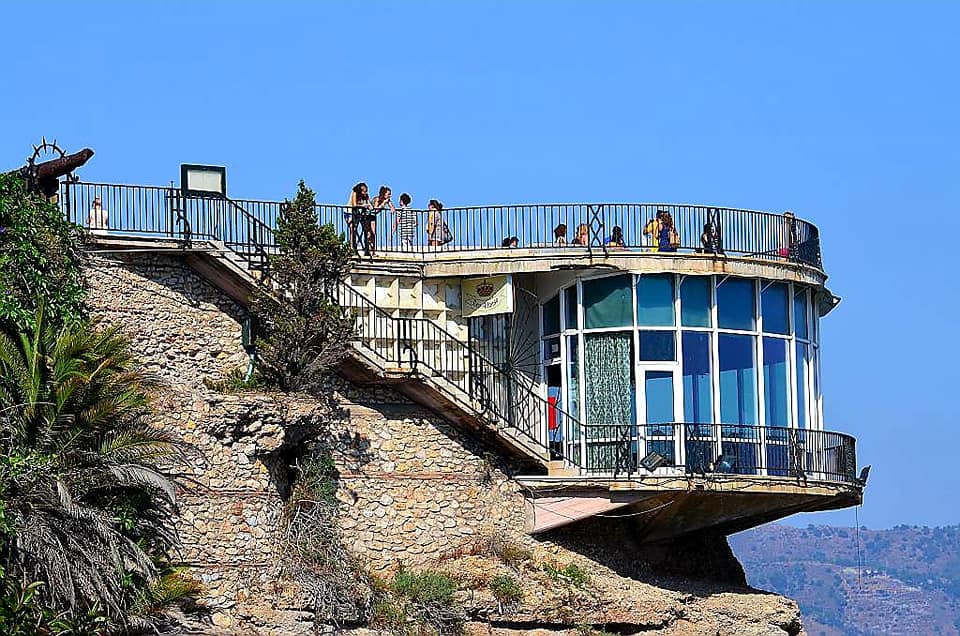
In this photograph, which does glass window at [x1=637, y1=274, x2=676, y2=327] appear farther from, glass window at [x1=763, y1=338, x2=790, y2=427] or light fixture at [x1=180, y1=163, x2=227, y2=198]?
light fixture at [x1=180, y1=163, x2=227, y2=198]

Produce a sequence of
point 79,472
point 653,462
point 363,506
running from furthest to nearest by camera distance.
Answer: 1. point 653,462
2. point 363,506
3. point 79,472

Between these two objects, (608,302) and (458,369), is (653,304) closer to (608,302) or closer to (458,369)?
(608,302)

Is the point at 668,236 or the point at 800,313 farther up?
the point at 668,236

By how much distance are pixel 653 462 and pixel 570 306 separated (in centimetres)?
394

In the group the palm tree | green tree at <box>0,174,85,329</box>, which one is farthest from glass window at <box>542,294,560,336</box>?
green tree at <box>0,174,85,329</box>

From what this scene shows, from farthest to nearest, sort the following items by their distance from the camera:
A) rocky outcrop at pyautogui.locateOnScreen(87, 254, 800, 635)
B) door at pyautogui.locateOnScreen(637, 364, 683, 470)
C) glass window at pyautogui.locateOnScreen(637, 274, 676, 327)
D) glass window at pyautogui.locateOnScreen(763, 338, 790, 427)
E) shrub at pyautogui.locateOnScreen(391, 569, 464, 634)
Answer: glass window at pyautogui.locateOnScreen(763, 338, 790, 427), glass window at pyautogui.locateOnScreen(637, 274, 676, 327), door at pyautogui.locateOnScreen(637, 364, 683, 470), shrub at pyautogui.locateOnScreen(391, 569, 464, 634), rocky outcrop at pyautogui.locateOnScreen(87, 254, 800, 635)

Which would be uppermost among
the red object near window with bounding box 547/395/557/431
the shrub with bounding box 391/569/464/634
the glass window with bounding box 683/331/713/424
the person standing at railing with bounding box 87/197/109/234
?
the person standing at railing with bounding box 87/197/109/234

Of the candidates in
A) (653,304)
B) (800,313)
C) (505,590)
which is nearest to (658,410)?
(653,304)

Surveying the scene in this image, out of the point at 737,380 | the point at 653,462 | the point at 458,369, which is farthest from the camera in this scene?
the point at 458,369

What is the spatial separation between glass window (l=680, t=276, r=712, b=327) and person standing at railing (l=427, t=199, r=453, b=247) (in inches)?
201

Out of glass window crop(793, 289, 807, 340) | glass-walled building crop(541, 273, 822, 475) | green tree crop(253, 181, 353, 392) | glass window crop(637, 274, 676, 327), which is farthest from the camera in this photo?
glass window crop(793, 289, 807, 340)

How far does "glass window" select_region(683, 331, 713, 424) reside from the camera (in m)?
37.7

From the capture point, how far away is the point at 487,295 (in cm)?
3888

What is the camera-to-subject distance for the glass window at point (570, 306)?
38.5 meters
